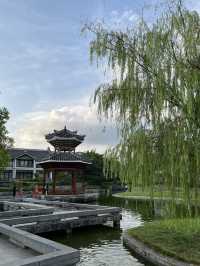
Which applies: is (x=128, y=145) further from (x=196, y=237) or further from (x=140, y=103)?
(x=196, y=237)

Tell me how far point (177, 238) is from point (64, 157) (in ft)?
77.4

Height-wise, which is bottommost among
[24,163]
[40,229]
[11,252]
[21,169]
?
[40,229]

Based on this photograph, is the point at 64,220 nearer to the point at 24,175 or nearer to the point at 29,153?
the point at 24,175

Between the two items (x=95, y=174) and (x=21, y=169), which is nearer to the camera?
(x=95, y=174)

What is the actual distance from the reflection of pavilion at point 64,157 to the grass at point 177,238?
21193 millimetres

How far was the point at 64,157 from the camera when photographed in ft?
108

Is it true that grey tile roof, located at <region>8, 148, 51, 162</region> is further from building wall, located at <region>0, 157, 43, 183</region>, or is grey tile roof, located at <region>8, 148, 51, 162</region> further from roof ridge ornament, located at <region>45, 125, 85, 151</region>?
roof ridge ornament, located at <region>45, 125, 85, 151</region>

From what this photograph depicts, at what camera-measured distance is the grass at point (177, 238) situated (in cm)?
822

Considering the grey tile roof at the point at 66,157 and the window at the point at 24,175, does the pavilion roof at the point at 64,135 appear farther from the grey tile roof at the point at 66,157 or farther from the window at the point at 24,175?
the window at the point at 24,175

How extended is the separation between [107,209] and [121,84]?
8778 millimetres

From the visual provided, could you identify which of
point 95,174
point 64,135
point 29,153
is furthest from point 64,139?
point 29,153

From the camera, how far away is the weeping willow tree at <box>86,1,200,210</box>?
24.3 feet

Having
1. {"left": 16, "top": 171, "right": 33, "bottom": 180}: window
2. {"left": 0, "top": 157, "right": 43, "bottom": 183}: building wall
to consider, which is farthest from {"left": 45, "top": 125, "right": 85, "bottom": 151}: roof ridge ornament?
{"left": 16, "top": 171, "right": 33, "bottom": 180}: window

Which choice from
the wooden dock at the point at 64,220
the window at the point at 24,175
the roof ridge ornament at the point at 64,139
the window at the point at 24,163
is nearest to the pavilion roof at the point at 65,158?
the roof ridge ornament at the point at 64,139
